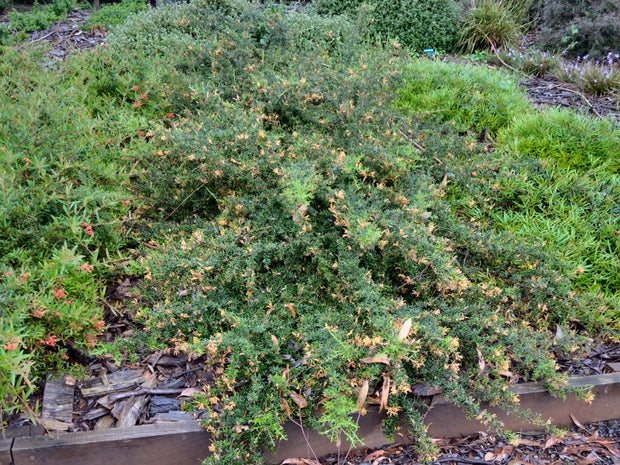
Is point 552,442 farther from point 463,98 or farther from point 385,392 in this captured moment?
point 463,98

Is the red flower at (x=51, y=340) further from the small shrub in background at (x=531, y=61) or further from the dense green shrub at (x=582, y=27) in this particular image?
the dense green shrub at (x=582, y=27)

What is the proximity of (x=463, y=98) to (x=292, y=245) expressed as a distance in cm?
262

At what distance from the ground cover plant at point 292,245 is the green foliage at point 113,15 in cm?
210

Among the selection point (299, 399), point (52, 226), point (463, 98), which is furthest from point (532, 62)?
point (52, 226)

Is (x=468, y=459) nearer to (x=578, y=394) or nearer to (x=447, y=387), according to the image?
(x=447, y=387)

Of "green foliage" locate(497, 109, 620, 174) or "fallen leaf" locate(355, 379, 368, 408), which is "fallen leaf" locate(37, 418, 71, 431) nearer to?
"fallen leaf" locate(355, 379, 368, 408)

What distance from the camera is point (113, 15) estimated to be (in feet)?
18.9

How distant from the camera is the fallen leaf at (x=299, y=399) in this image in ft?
6.34

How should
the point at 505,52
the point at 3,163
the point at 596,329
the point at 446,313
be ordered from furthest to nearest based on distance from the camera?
the point at 505,52 < the point at 596,329 < the point at 3,163 < the point at 446,313

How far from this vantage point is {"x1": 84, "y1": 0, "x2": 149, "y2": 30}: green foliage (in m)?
5.58

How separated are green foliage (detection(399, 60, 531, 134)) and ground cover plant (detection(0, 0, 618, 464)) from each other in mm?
230

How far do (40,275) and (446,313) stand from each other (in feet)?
6.24

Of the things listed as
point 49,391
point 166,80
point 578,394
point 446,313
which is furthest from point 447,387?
point 166,80

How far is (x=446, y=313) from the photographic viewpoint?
224cm
